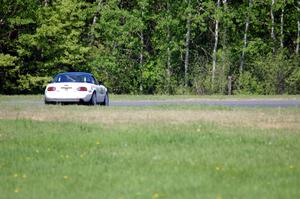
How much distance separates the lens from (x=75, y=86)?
1045 inches

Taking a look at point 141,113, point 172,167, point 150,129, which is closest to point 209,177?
point 172,167

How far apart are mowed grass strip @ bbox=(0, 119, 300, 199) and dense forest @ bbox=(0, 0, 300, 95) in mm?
29350

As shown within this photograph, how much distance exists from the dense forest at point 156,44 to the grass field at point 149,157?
2660 centimetres

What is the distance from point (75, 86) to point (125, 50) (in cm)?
2775

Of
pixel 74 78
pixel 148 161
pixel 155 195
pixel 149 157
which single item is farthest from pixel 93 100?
pixel 155 195

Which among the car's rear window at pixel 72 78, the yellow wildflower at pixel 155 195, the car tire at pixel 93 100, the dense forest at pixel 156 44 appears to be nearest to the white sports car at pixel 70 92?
the car tire at pixel 93 100

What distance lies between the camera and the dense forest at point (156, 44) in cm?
4719

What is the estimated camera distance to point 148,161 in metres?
12.2

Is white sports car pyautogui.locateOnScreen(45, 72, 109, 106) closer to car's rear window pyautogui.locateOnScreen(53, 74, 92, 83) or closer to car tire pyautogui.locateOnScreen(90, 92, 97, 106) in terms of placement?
car tire pyautogui.locateOnScreen(90, 92, 97, 106)

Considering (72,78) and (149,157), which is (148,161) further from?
(72,78)

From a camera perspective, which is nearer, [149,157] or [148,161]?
[148,161]

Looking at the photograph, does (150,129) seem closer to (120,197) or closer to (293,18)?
(120,197)

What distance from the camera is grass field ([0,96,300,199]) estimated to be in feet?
32.8

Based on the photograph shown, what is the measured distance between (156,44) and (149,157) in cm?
4123
